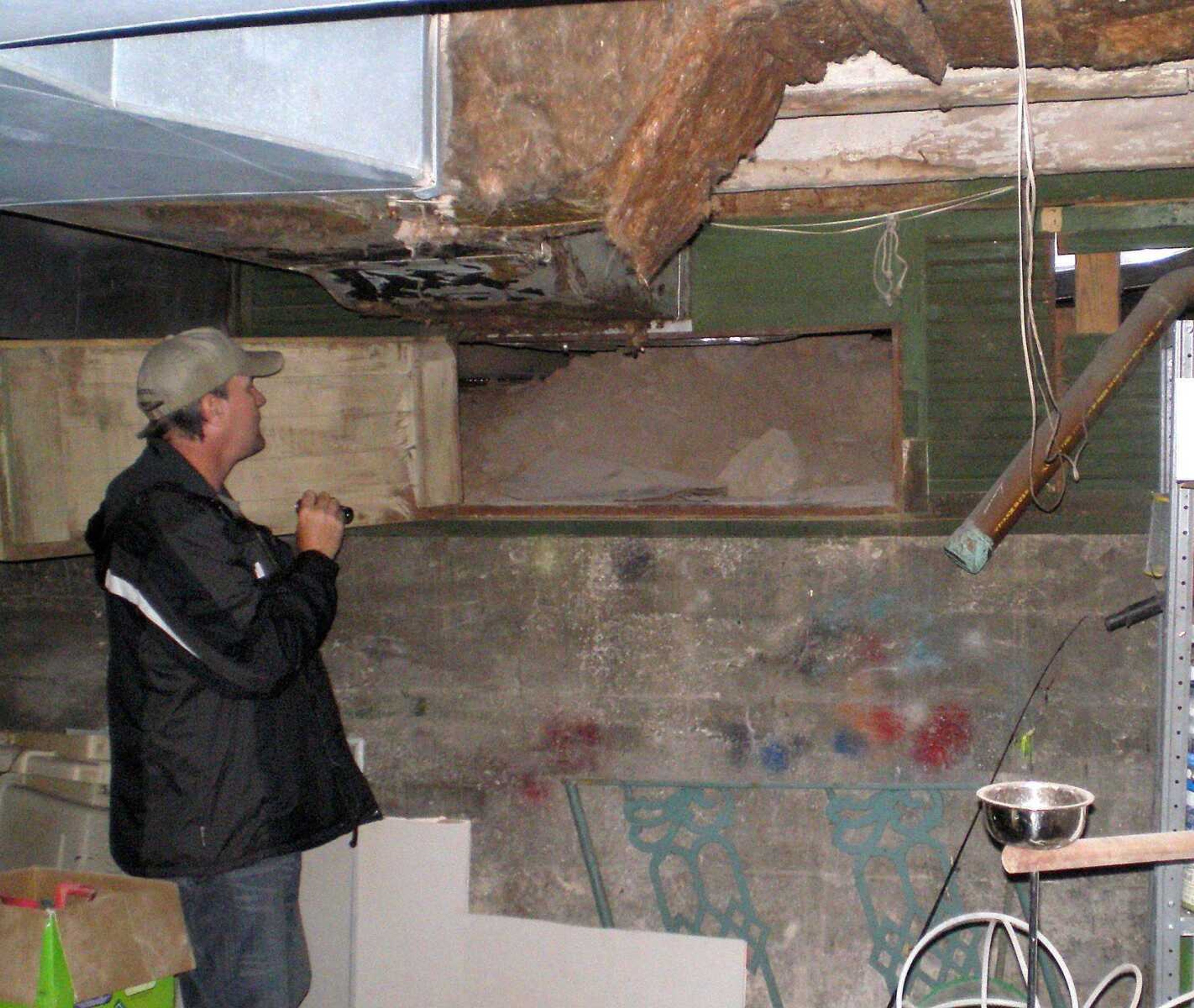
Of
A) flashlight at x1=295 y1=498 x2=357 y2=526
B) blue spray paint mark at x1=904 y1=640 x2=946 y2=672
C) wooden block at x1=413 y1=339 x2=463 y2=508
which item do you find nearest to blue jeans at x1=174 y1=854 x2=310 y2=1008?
flashlight at x1=295 y1=498 x2=357 y2=526

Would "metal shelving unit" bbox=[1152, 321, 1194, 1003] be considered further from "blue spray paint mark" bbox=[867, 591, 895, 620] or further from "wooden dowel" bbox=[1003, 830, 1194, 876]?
"blue spray paint mark" bbox=[867, 591, 895, 620]

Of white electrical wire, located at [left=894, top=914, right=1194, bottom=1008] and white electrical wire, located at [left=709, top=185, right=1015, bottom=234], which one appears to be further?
white electrical wire, located at [left=709, top=185, right=1015, bottom=234]

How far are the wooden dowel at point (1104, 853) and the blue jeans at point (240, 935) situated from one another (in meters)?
1.63

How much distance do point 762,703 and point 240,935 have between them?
1624 millimetres

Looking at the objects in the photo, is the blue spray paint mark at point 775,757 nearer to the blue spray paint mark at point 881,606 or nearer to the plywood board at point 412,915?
the blue spray paint mark at point 881,606

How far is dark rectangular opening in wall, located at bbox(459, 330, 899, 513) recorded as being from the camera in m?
3.97

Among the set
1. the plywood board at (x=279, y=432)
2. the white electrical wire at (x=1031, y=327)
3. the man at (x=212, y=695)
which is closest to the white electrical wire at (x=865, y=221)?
the white electrical wire at (x=1031, y=327)

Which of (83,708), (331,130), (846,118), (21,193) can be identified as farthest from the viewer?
(83,708)

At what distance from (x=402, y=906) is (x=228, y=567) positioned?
1600 mm

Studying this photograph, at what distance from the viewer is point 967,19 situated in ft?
5.86

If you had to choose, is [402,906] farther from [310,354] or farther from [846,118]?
[846,118]

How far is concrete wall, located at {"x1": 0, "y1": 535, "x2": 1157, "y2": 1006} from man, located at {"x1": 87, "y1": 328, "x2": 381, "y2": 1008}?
36.2 inches

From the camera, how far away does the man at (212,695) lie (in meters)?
2.36

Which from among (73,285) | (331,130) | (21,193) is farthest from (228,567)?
(73,285)
